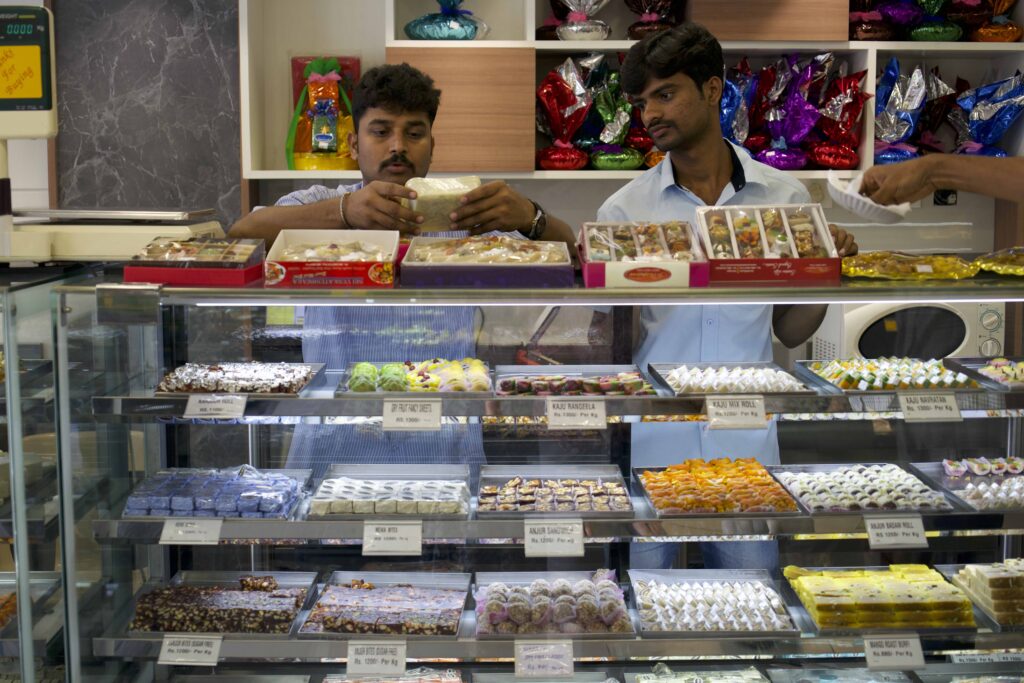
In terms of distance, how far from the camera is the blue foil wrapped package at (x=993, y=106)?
4672 mm

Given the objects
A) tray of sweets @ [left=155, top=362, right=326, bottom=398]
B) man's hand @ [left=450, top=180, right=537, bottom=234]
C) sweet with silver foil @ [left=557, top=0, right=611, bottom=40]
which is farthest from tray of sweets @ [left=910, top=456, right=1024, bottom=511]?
sweet with silver foil @ [left=557, top=0, right=611, bottom=40]

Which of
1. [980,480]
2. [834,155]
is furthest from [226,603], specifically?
[834,155]

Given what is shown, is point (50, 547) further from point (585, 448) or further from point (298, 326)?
point (585, 448)

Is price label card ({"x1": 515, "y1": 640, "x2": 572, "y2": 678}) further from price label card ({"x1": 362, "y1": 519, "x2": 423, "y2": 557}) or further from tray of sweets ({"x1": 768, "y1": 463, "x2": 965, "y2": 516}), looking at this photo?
tray of sweets ({"x1": 768, "y1": 463, "x2": 965, "y2": 516})

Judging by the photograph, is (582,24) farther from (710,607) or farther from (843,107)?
(710,607)

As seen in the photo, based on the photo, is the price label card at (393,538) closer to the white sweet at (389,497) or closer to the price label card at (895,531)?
the white sweet at (389,497)

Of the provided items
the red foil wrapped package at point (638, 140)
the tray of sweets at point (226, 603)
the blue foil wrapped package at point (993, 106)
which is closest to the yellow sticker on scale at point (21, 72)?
the tray of sweets at point (226, 603)

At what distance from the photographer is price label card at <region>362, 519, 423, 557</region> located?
2250 mm

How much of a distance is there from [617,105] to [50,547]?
3.13 meters

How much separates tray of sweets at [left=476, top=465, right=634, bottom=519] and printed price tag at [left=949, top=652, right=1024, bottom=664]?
922mm

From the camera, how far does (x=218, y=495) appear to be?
7.72 feet

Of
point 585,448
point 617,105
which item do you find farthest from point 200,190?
point 585,448

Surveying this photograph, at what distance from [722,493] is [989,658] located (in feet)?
3.01

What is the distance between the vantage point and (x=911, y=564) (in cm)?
263
